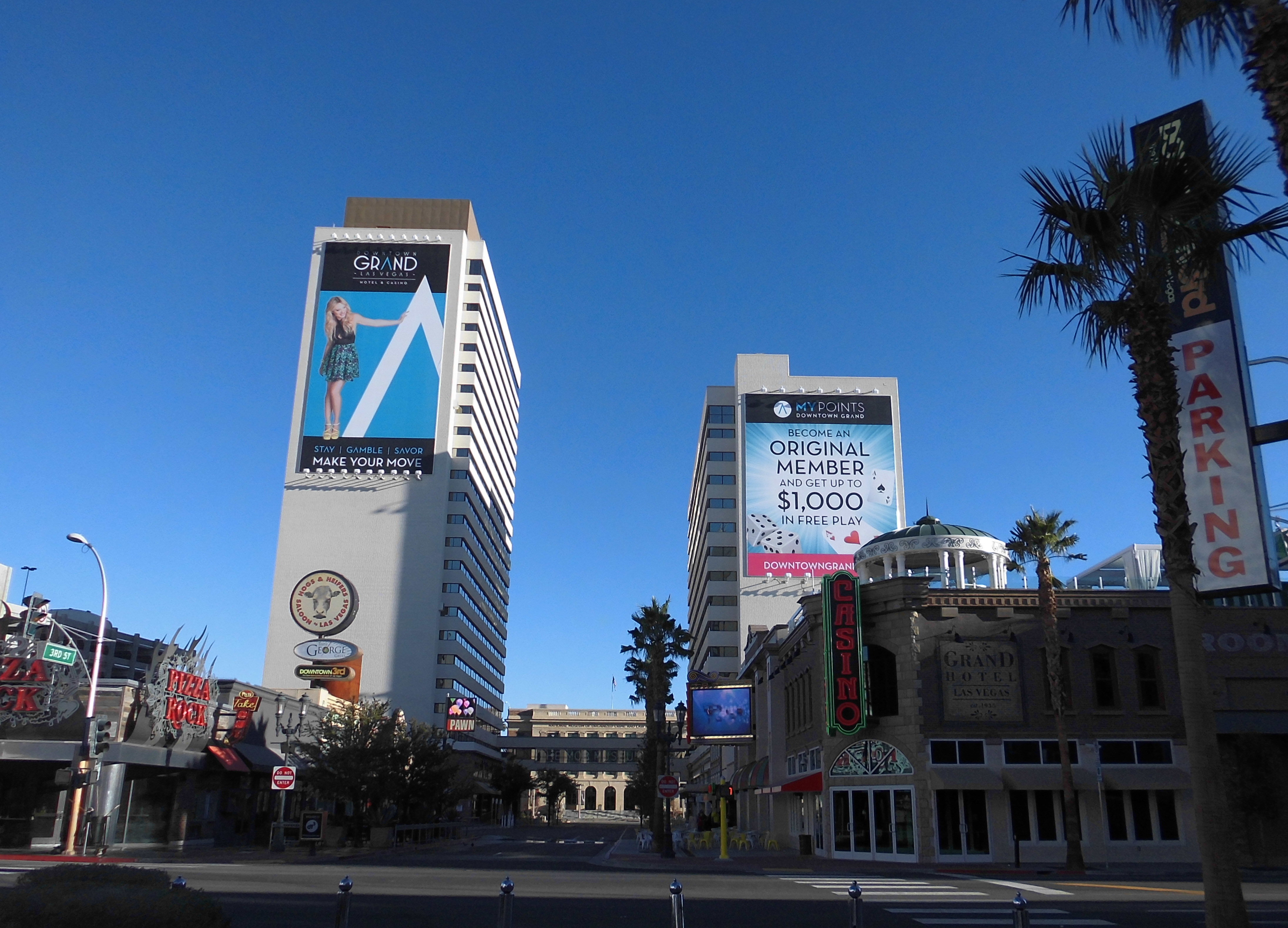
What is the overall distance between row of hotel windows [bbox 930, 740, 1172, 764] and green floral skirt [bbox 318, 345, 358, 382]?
3136 inches

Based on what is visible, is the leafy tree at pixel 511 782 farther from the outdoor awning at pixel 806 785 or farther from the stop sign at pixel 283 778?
the stop sign at pixel 283 778

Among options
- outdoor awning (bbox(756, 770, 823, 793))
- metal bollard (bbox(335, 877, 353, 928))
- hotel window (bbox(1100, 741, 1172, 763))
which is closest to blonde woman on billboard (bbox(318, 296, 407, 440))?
outdoor awning (bbox(756, 770, 823, 793))

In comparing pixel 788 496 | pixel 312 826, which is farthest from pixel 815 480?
pixel 312 826

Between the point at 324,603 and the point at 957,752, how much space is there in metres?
73.4

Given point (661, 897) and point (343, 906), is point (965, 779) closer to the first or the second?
point (661, 897)

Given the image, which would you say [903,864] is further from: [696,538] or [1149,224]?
[696,538]

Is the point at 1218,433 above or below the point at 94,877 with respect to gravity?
above

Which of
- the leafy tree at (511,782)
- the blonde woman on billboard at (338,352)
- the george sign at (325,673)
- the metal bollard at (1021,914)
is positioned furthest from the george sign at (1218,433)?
the leafy tree at (511,782)

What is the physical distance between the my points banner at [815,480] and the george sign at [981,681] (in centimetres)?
5578

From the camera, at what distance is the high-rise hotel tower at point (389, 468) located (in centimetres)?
9306

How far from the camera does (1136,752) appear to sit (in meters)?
33.6

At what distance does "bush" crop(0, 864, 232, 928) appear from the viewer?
8219mm

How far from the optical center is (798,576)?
297 ft

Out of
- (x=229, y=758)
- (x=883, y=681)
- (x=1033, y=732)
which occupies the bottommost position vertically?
(x=229, y=758)
